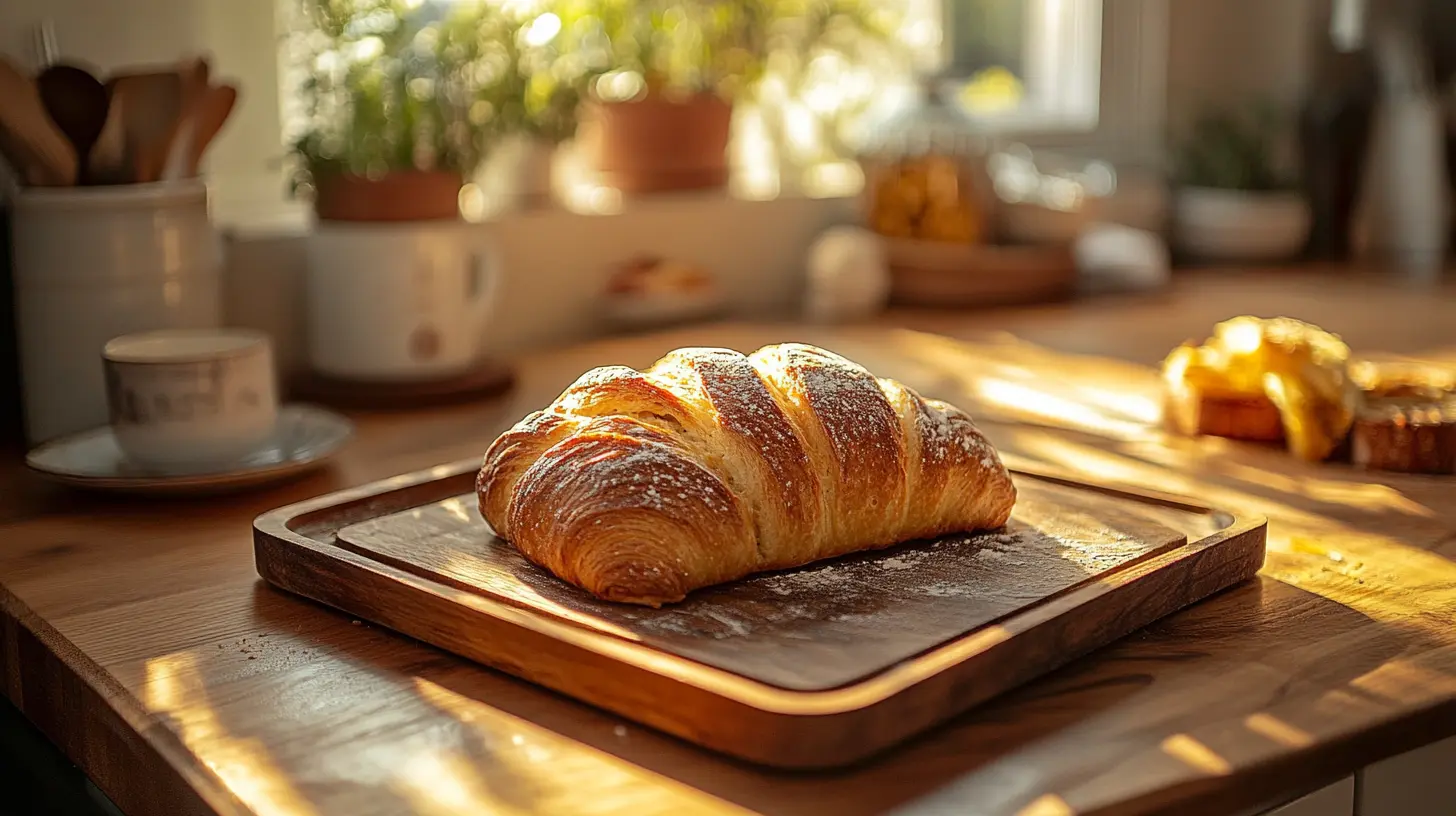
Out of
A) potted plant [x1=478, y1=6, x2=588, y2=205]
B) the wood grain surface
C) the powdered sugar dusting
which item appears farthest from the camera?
potted plant [x1=478, y1=6, x2=588, y2=205]

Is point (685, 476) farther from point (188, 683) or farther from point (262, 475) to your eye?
point (262, 475)

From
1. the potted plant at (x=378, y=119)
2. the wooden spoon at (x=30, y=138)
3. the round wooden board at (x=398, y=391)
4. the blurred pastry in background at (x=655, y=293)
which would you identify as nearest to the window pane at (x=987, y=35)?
the blurred pastry in background at (x=655, y=293)

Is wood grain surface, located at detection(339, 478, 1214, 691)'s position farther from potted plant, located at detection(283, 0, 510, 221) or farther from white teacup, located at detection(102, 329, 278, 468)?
potted plant, located at detection(283, 0, 510, 221)

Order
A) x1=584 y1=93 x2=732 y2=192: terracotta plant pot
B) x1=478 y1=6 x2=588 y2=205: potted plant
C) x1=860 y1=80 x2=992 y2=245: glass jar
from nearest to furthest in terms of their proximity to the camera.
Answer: x1=478 y1=6 x2=588 y2=205: potted plant, x1=584 y1=93 x2=732 y2=192: terracotta plant pot, x1=860 y1=80 x2=992 y2=245: glass jar

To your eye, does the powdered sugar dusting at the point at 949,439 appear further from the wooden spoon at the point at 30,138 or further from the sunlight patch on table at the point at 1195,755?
the wooden spoon at the point at 30,138

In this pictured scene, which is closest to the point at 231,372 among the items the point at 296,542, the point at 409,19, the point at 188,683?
the point at 296,542

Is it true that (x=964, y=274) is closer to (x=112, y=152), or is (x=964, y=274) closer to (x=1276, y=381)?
(x=1276, y=381)

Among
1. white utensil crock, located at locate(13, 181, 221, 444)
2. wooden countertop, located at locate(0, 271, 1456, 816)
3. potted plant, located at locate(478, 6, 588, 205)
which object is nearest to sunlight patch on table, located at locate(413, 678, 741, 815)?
wooden countertop, located at locate(0, 271, 1456, 816)
